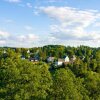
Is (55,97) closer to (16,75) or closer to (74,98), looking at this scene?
(74,98)

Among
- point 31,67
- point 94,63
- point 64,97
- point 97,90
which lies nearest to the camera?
point 64,97

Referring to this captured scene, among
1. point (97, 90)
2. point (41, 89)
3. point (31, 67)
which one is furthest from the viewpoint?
point (97, 90)

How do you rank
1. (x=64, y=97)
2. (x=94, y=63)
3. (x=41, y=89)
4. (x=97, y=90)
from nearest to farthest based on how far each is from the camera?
(x=64, y=97)
(x=41, y=89)
(x=97, y=90)
(x=94, y=63)

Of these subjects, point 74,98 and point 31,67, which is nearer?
point 74,98

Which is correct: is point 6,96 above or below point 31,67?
below

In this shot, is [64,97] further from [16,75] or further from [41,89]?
[16,75]

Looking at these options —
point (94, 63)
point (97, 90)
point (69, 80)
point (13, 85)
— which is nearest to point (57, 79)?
point (69, 80)

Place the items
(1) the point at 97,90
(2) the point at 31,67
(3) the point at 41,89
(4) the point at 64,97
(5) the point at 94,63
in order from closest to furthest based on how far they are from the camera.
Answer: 1. (4) the point at 64,97
2. (3) the point at 41,89
3. (2) the point at 31,67
4. (1) the point at 97,90
5. (5) the point at 94,63

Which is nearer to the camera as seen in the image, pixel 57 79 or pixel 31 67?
pixel 57 79

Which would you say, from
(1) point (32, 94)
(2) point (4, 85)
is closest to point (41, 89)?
(1) point (32, 94)
